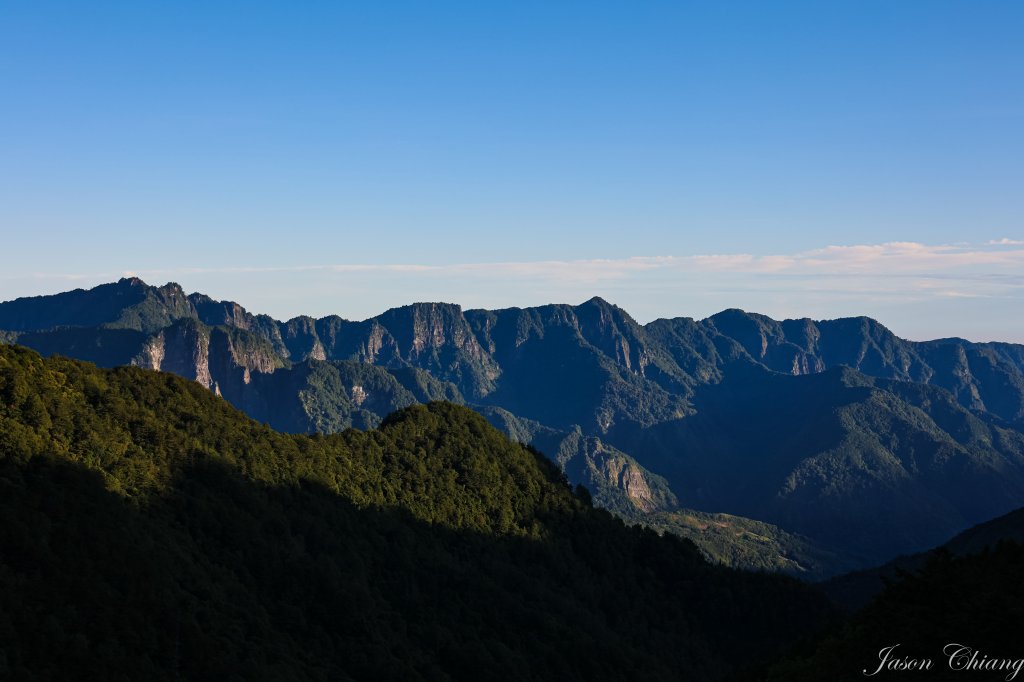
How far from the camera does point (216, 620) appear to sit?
364 ft

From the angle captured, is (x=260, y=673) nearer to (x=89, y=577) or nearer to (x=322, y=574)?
(x=89, y=577)

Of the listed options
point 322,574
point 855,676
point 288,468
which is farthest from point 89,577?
point 855,676

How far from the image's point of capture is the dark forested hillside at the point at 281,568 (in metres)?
98.6

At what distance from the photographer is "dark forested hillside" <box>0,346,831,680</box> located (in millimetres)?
98625

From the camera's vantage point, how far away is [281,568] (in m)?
134

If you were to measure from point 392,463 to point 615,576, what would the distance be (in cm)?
5109
